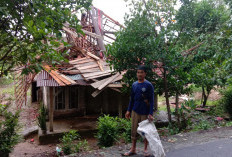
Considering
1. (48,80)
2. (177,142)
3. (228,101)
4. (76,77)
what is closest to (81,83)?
(76,77)

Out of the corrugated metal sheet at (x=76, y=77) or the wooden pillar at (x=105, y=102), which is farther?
the wooden pillar at (x=105, y=102)

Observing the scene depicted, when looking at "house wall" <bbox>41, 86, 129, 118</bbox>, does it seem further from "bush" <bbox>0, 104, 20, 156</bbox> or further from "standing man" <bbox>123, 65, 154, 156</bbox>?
"standing man" <bbox>123, 65, 154, 156</bbox>

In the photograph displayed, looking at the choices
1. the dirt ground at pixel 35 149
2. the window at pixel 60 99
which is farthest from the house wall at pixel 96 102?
the dirt ground at pixel 35 149

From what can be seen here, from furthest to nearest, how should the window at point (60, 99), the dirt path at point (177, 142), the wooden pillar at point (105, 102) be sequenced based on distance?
the wooden pillar at point (105, 102) → the window at point (60, 99) → the dirt path at point (177, 142)

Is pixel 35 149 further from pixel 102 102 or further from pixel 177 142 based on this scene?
pixel 177 142

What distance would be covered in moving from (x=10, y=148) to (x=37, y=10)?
3459mm

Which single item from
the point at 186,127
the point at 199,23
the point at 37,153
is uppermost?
the point at 199,23

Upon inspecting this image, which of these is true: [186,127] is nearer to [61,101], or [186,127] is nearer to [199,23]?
[199,23]

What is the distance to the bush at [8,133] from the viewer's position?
4.74 m

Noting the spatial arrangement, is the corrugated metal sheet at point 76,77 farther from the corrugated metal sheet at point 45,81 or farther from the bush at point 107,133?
the bush at point 107,133

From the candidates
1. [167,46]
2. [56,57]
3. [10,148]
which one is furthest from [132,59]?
[10,148]

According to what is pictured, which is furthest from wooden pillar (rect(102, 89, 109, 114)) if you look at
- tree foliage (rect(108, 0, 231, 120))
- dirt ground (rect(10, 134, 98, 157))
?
tree foliage (rect(108, 0, 231, 120))

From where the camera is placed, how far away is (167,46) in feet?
20.2

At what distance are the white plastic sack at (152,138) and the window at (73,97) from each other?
25.8 ft
